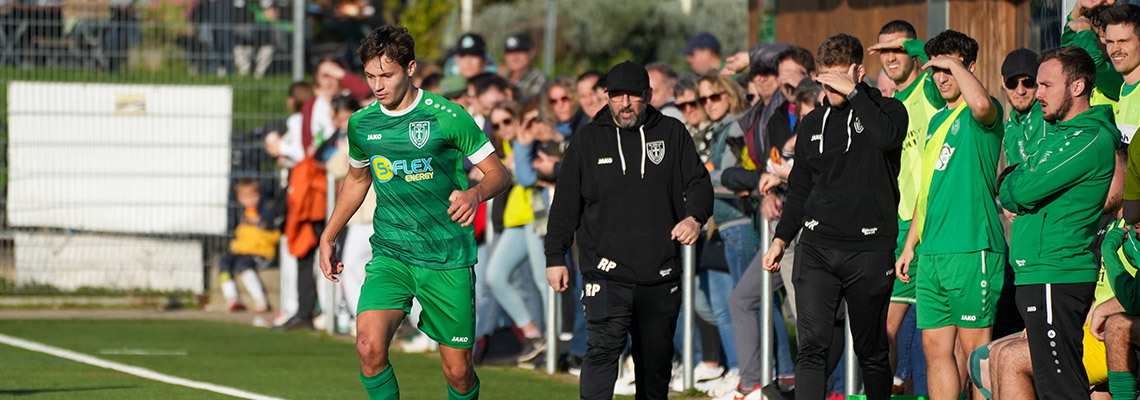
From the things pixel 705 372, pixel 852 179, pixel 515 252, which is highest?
pixel 852 179

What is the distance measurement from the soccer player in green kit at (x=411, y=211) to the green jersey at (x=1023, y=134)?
7.68ft

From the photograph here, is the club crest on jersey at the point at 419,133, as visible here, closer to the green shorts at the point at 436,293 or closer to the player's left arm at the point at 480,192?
the player's left arm at the point at 480,192

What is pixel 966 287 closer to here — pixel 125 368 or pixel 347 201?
pixel 347 201

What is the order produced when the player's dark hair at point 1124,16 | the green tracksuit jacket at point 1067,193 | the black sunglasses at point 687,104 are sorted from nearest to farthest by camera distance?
1. the green tracksuit jacket at point 1067,193
2. the player's dark hair at point 1124,16
3. the black sunglasses at point 687,104

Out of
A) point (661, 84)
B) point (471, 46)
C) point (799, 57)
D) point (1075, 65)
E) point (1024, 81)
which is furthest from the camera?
point (471, 46)

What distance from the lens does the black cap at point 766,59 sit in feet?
31.1

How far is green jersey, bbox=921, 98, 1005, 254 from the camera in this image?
725 centimetres

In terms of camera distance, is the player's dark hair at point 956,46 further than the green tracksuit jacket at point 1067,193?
Yes

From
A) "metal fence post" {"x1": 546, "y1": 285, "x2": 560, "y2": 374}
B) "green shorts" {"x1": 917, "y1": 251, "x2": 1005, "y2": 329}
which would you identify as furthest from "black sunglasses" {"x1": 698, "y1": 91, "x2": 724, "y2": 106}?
"green shorts" {"x1": 917, "y1": 251, "x2": 1005, "y2": 329}

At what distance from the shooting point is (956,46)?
730 cm

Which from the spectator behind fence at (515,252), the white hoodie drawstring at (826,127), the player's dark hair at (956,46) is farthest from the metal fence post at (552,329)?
the player's dark hair at (956,46)

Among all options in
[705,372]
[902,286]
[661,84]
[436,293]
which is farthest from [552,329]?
[436,293]

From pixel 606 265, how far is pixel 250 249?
8.41m

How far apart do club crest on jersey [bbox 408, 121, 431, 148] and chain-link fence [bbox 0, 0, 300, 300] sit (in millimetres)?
8966
